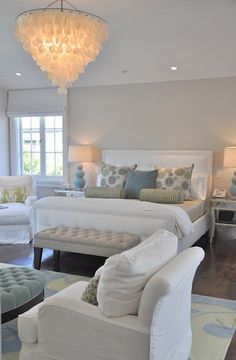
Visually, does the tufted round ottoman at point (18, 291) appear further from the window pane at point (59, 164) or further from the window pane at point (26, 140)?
the window pane at point (26, 140)

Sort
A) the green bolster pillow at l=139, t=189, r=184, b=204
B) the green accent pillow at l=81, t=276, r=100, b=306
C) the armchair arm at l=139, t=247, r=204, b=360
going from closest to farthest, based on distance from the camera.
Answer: the armchair arm at l=139, t=247, r=204, b=360, the green accent pillow at l=81, t=276, r=100, b=306, the green bolster pillow at l=139, t=189, r=184, b=204

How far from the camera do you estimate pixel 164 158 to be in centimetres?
603

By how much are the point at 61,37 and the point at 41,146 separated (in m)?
3.86

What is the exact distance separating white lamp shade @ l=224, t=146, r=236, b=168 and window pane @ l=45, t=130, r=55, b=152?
10.4ft

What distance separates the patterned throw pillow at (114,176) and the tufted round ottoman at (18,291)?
278 cm

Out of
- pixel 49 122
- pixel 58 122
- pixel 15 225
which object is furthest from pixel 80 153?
pixel 15 225

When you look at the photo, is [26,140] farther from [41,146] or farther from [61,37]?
[61,37]

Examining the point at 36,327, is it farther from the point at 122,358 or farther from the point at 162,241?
the point at 162,241

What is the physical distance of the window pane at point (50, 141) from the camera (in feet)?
23.2

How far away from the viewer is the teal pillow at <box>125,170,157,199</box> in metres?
5.36

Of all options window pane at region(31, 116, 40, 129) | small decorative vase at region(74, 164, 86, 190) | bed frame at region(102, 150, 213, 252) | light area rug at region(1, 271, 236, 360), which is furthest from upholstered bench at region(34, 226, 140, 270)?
window pane at region(31, 116, 40, 129)

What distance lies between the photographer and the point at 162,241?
2.22 meters

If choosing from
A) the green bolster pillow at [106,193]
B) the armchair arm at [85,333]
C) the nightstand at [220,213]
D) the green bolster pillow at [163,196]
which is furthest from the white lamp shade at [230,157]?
the armchair arm at [85,333]

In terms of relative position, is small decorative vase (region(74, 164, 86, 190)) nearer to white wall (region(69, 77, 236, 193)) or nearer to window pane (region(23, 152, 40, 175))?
white wall (region(69, 77, 236, 193))
